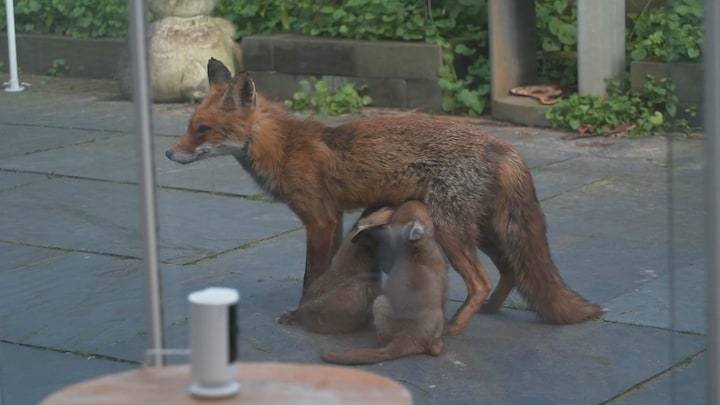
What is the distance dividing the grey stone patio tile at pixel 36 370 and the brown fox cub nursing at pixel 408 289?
867 millimetres

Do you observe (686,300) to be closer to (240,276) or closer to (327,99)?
(240,276)

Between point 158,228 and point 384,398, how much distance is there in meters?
0.95

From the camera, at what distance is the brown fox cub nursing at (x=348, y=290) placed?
4.27 metres

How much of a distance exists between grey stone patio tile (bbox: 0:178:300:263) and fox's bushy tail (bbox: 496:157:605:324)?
3.65 feet

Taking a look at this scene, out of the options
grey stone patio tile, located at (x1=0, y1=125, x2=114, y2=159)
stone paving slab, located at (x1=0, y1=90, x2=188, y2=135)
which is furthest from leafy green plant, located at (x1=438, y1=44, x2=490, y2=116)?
grey stone patio tile, located at (x1=0, y1=125, x2=114, y2=159)

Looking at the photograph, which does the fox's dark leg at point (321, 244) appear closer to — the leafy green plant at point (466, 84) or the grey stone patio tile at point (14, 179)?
the grey stone patio tile at point (14, 179)

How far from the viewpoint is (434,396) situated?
3.93 metres

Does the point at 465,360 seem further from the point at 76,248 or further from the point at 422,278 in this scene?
the point at 76,248

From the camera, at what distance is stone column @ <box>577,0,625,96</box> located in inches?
303

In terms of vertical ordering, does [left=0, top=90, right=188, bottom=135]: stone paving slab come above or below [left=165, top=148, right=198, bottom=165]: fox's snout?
above

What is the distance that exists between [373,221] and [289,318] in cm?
48

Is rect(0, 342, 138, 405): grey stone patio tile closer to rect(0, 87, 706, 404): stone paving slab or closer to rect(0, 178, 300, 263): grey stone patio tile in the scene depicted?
rect(0, 87, 706, 404): stone paving slab

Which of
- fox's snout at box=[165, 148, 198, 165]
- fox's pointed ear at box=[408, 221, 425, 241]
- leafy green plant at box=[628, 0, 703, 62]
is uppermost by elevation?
leafy green plant at box=[628, 0, 703, 62]

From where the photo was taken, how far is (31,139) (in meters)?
3.94
